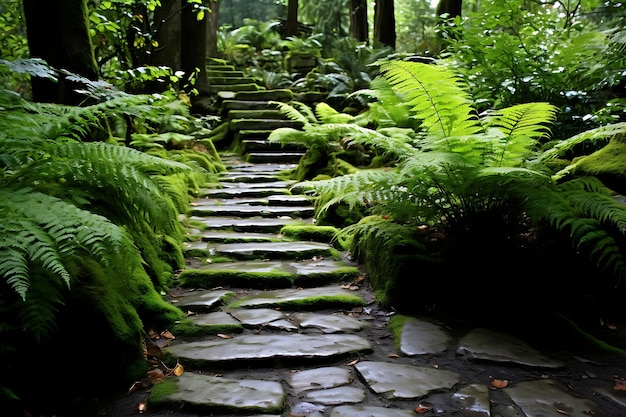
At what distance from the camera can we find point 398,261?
3.16m

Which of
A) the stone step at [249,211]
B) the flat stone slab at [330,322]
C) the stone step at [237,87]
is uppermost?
the stone step at [237,87]

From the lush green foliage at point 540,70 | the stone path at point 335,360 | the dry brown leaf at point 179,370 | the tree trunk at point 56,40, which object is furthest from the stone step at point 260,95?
the dry brown leaf at point 179,370

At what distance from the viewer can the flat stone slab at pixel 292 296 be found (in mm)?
3117

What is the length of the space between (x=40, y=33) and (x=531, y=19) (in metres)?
5.98

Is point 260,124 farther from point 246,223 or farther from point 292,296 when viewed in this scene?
point 292,296

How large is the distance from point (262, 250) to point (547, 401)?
8.51 ft

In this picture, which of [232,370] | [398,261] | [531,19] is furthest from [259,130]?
[232,370]

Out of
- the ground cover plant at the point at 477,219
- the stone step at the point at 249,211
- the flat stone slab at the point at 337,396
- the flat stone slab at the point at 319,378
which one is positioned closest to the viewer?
the flat stone slab at the point at 337,396

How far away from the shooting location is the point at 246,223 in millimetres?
4750

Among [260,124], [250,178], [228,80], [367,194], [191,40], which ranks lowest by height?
[250,178]

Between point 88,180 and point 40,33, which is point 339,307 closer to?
→ point 88,180

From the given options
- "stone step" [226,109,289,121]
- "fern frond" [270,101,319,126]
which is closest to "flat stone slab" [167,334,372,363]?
"fern frond" [270,101,319,126]

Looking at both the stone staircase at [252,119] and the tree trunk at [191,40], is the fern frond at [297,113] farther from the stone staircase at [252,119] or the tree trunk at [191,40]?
the tree trunk at [191,40]

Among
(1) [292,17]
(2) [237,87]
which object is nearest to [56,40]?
(2) [237,87]
